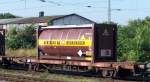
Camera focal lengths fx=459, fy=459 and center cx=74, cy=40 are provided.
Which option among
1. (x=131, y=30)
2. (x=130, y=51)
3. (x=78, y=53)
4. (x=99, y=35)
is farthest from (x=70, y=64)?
(x=131, y=30)

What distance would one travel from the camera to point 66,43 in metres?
23.7

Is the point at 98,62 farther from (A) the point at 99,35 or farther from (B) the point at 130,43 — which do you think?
(B) the point at 130,43

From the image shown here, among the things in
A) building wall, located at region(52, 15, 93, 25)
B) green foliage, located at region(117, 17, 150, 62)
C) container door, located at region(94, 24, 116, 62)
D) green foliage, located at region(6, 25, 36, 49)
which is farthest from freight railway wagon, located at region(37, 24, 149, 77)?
building wall, located at region(52, 15, 93, 25)

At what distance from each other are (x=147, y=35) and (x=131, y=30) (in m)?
4.23

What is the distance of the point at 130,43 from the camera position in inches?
1288

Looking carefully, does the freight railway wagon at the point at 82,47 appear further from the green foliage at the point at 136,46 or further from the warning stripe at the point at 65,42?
the green foliage at the point at 136,46

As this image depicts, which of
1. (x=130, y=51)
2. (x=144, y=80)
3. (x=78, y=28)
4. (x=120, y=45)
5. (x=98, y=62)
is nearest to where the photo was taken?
(x=144, y=80)

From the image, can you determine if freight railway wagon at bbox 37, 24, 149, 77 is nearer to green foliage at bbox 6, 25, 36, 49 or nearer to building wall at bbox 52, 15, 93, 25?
green foliage at bbox 6, 25, 36, 49

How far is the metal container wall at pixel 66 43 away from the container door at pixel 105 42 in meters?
0.34

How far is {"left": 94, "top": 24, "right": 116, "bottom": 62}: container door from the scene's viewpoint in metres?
22.2

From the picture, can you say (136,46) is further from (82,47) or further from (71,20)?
(71,20)

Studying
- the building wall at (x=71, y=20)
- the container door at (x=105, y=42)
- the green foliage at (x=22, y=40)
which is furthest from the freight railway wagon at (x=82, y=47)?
the building wall at (x=71, y=20)

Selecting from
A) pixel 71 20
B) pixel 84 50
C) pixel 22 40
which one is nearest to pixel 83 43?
pixel 84 50

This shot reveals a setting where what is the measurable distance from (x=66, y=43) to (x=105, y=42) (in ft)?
7.06
